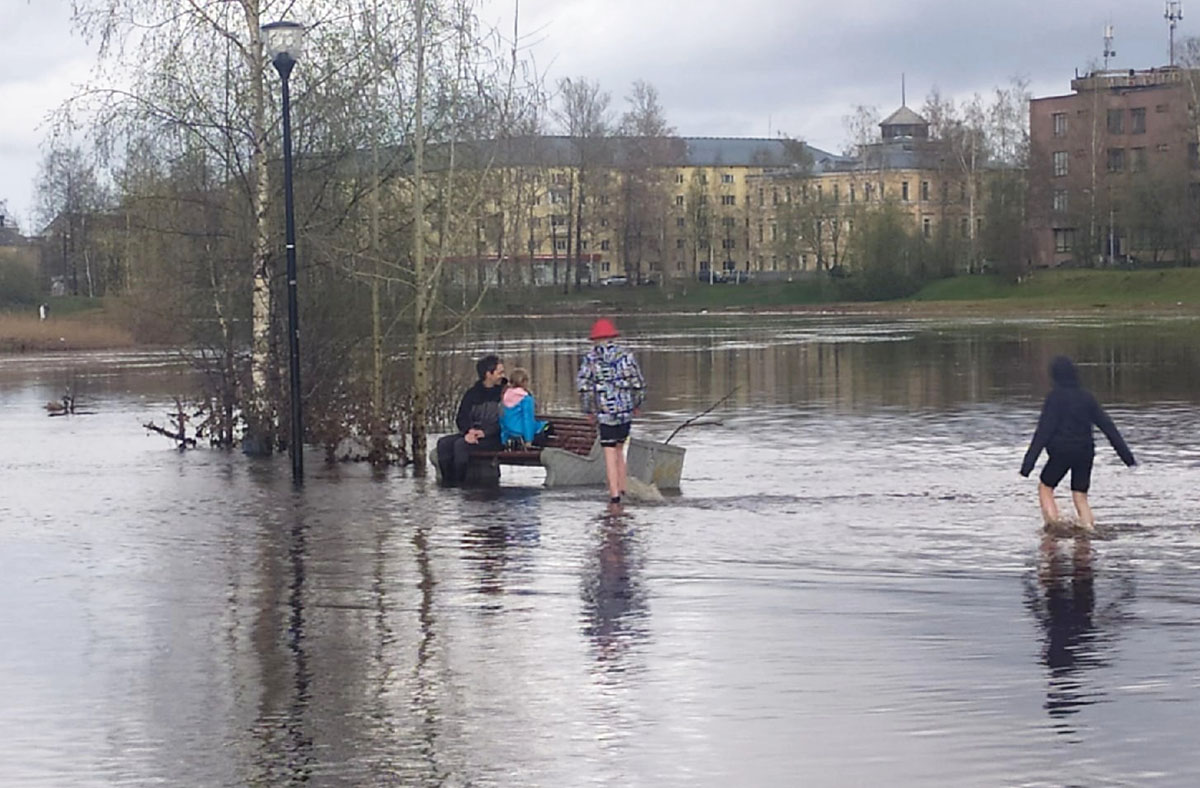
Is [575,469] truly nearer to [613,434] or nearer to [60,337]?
[613,434]

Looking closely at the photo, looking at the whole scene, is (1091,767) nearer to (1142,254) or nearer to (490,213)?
(490,213)

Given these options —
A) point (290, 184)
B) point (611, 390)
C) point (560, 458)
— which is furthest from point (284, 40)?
point (611, 390)

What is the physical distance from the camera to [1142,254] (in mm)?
108375

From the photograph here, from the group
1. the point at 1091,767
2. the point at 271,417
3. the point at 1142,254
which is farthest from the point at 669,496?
the point at 1142,254

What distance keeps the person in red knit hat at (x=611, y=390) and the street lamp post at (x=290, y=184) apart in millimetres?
4086

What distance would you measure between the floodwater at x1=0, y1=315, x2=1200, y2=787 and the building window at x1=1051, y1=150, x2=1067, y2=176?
9880 cm

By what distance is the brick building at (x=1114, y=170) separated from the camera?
102688 millimetres

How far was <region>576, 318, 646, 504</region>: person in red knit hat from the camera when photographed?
16969 mm

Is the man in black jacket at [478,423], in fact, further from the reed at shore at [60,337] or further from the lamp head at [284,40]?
the reed at shore at [60,337]

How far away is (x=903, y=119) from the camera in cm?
16125

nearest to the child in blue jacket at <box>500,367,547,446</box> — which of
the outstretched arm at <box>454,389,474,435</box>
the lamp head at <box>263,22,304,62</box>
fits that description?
the outstretched arm at <box>454,389,474,435</box>

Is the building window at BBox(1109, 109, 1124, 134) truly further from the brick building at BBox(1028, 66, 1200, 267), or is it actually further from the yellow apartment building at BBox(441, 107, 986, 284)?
the yellow apartment building at BBox(441, 107, 986, 284)

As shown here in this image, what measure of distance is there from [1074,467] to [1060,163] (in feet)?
359

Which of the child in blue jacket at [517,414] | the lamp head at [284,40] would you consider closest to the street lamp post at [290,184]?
the lamp head at [284,40]
